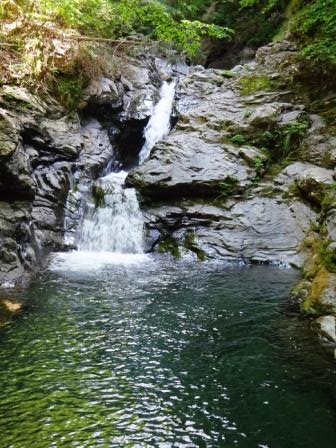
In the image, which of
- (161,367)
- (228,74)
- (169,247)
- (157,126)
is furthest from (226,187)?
(161,367)

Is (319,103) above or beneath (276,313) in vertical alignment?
above

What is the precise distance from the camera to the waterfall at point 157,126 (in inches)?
673

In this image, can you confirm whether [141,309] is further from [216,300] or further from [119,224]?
A: [119,224]

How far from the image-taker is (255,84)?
16.3 meters

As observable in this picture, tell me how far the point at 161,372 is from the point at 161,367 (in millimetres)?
123

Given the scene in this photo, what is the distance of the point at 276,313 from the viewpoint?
7297 mm

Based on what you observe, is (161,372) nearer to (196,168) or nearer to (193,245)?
(193,245)

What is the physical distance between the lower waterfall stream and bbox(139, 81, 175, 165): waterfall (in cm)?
856

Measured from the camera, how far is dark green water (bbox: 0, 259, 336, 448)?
4.08 m

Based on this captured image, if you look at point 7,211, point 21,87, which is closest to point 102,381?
point 7,211

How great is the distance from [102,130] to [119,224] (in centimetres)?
476

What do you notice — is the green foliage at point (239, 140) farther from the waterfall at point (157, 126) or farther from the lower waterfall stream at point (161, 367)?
the lower waterfall stream at point (161, 367)

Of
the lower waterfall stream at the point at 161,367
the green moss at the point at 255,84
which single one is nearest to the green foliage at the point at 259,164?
the green moss at the point at 255,84

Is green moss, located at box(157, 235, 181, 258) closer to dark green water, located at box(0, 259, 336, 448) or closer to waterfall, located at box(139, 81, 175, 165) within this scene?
dark green water, located at box(0, 259, 336, 448)
